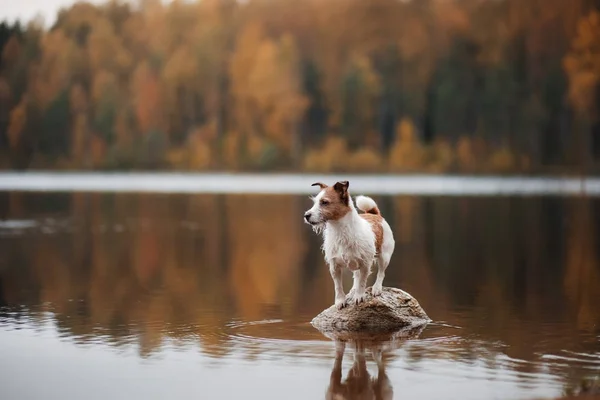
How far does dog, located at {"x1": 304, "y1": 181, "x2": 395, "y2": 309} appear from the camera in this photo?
43.3 ft

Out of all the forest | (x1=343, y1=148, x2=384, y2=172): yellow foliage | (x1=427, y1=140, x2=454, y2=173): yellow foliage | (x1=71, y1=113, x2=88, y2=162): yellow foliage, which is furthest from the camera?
(x1=71, y1=113, x2=88, y2=162): yellow foliage

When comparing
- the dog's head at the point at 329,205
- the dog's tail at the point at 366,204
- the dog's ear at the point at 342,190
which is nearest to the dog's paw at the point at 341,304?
the dog's tail at the point at 366,204

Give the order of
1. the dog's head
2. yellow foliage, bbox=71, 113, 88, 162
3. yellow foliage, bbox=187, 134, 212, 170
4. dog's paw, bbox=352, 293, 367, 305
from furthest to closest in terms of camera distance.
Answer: yellow foliage, bbox=71, 113, 88, 162
yellow foliage, bbox=187, 134, 212, 170
dog's paw, bbox=352, 293, 367, 305
the dog's head

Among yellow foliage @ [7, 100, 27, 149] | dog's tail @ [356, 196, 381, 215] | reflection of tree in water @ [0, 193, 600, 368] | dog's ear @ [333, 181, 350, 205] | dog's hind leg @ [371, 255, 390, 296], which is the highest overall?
yellow foliage @ [7, 100, 27, 149]

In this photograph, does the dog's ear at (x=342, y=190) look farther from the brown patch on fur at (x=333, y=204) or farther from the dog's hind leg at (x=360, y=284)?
the dog's hind leg at (x=360, y=284)

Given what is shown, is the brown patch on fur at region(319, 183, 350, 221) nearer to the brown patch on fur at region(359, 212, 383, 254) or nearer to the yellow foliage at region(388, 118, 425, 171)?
the brown patch on fur at region(359, 212, 383, 254)

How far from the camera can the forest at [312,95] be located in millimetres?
95750

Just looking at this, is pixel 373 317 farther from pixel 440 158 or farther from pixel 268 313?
pixel 440 158

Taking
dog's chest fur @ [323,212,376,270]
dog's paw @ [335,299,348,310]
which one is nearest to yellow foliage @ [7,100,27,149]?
dog's paw @ [335,299,348,310]

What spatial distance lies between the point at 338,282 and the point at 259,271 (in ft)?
32.0

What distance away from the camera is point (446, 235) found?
33.3m

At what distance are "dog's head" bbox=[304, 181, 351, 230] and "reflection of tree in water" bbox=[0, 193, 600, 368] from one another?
2.27 metres

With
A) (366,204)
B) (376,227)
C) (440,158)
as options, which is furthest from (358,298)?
(440,158)

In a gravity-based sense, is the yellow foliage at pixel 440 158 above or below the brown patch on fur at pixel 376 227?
above
